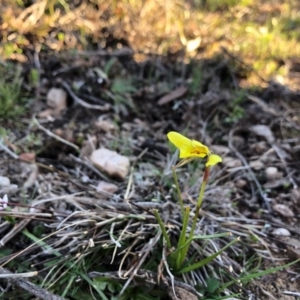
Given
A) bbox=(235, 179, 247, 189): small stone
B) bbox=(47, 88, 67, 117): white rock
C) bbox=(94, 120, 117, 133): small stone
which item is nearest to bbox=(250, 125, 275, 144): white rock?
bbox=(235, 179, 247, 189): small stone

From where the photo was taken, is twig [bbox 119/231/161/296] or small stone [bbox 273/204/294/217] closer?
twig [bbox 119/231/161/296]

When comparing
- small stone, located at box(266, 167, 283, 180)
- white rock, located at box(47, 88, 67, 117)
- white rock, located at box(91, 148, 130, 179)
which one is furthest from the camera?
white rock, located at box(47, 88, 67, 117)

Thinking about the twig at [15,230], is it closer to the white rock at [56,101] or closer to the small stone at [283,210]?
the white rock at [56,101]

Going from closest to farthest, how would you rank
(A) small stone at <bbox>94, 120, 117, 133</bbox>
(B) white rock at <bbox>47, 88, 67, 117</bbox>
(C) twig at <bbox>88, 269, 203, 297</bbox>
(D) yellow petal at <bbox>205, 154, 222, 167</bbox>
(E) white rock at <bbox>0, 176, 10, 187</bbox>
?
(D) yellow petal at <bbox>205, 154, 222, 167</bbox> → (C) twig at <bbox>88, 269, 203, 297</bbox> → (E) white rock at <bbox>0, 176, 10, 187</bbox> → (A) small stone at <bbox>94, 120, 117, 133</bbox> → (B) white rock at <bbox>47, 88, 67, 117</bbox>

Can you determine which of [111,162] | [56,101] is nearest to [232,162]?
[111,162]

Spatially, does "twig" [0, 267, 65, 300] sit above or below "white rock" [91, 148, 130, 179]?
below

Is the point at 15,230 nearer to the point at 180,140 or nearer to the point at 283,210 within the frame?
the point at 180,140

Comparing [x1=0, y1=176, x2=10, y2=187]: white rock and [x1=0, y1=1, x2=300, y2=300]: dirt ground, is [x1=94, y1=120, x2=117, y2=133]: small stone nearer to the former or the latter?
[x1=0, y1=1, x2=300, y2=300]: dirt ground

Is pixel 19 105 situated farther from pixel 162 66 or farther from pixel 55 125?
pixel 162 66
